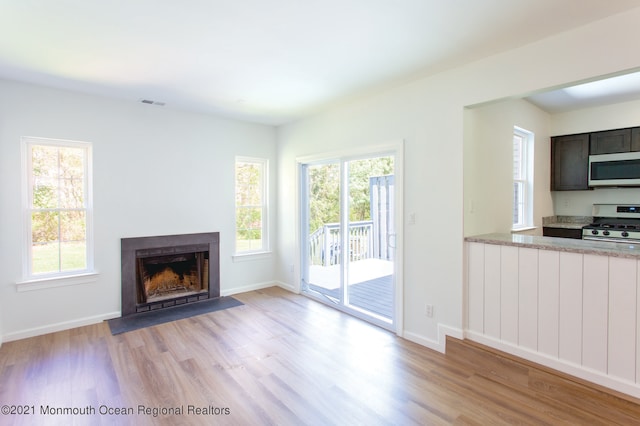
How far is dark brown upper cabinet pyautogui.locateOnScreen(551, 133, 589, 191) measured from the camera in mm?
4617

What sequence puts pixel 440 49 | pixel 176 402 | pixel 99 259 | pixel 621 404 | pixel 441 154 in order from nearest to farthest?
pixel 621 404 < pixel 176 402 < pixel 440 49 < pixel 441 154 < pixel 99 259

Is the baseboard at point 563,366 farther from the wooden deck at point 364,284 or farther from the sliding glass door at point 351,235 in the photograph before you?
the wooden deck at point 364,284

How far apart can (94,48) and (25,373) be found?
9.32 ft

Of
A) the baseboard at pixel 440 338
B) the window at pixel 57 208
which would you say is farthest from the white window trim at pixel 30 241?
the baseboard at pixel 440 338

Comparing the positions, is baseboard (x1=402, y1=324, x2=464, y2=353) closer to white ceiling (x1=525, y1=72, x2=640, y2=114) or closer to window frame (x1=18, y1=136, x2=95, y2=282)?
white ceiling (x1=525, y1=72, x2=640, y2=114)

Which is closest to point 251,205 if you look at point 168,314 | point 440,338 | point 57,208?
point 168,314

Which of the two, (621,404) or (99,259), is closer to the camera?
(621,404)

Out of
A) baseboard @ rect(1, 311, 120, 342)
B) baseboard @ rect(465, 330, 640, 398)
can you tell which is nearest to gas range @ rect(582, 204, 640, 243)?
baseboard @ rect(465, 330, 640, 398)

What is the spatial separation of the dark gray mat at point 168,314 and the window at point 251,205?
89cm

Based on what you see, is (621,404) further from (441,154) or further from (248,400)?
(248,400)

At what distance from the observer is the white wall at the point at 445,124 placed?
225 cm

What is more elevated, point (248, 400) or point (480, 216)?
point (480, 216)

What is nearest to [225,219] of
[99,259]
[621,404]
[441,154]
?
[99,259]

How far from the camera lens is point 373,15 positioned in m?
2.15
